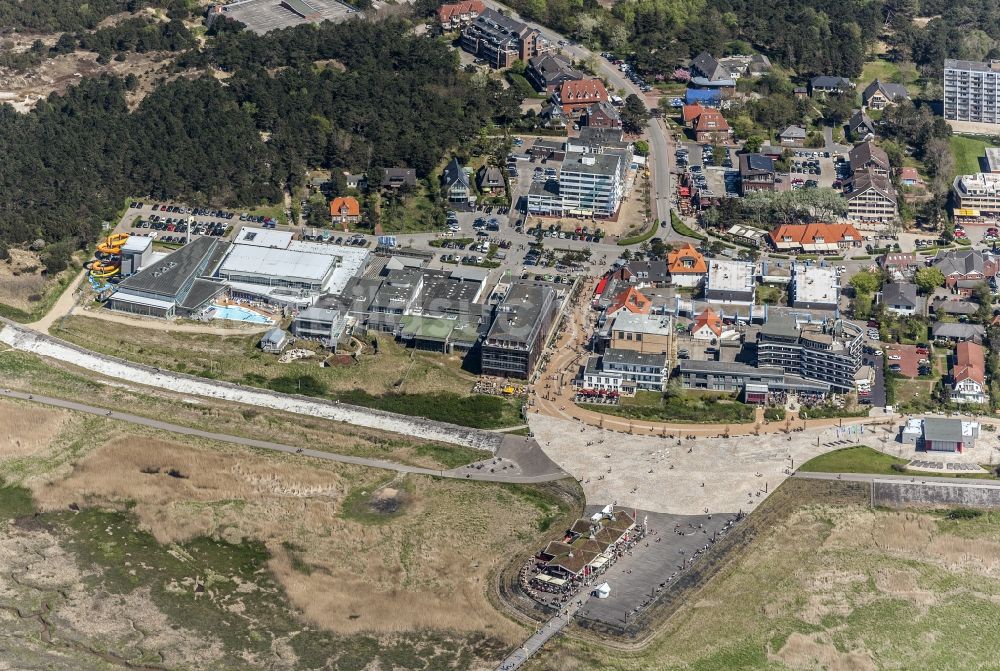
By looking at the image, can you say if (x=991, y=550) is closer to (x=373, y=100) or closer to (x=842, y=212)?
(x=842, y=212)

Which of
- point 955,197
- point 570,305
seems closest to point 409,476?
point 570,305

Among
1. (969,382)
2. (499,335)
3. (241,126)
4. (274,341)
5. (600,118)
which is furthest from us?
(600,118)

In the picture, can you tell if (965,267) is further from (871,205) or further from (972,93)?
(972,93)

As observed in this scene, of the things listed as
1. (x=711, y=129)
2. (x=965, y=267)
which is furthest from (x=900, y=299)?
(x=711, y=129)

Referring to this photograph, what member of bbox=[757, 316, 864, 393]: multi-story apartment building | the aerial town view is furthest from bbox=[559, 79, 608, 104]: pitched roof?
bbox=[757, 316, 864, 393]: multi-story apartment building

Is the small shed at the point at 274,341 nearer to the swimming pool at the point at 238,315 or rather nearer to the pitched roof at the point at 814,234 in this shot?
the swimming pool at the point at 238,315

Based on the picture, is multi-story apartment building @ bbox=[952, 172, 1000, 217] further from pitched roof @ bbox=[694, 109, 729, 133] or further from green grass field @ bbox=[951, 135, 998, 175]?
pitched roof @ bbox=[694, 109, 729, 133]

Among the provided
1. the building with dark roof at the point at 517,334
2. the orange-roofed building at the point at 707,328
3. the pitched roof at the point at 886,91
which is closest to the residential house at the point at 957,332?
the orange-roofed building at the point at 707,328

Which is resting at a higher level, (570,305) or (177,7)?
(177,7)
